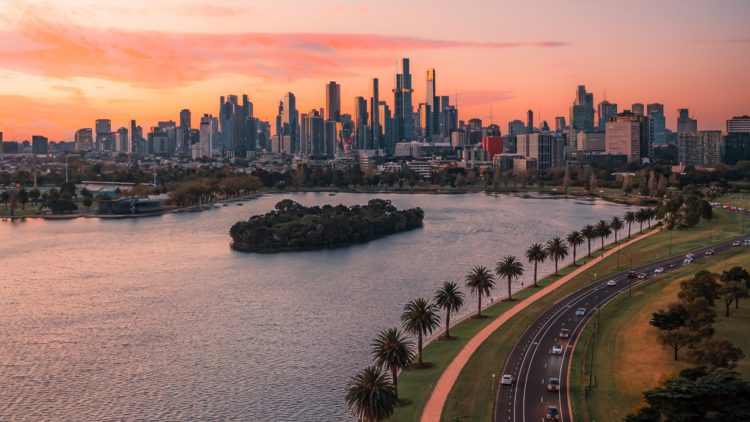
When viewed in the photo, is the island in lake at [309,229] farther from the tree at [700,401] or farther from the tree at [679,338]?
the tree at [700,401]

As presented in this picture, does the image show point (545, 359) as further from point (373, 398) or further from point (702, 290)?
point (702, 290)

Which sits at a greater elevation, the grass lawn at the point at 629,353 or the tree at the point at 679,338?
the tree at the point at 679,338

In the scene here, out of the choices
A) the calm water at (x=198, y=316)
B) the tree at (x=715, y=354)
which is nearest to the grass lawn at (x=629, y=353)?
the tree at (x=715, y=354)

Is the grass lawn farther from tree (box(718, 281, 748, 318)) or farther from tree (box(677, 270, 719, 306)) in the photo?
tree (box(677, 270, 719, 306))

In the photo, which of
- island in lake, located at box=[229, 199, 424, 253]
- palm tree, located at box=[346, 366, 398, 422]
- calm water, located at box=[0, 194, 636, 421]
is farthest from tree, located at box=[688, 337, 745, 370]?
island in lake, located at box=[229, 199, 424, 253]

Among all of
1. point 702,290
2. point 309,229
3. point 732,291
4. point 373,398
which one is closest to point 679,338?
point 702,290

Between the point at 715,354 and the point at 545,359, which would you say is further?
the point at 545,359
